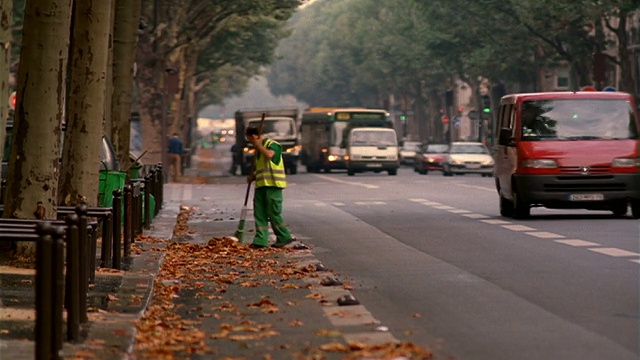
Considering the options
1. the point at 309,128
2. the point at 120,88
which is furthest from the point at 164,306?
the point at 309,128

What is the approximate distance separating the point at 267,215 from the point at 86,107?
257cm

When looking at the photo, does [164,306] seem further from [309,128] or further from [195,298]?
[309,128]

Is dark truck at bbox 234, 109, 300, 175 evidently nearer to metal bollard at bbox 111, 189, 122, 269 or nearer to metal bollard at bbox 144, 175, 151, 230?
metal bollard at bbox 144, 175, 151, 230

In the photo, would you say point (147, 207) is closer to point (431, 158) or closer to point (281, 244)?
point (281, 244)

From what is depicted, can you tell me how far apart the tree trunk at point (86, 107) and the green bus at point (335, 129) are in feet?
152

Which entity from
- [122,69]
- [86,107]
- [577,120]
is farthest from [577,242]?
[122,69]

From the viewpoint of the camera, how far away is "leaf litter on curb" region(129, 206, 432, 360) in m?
10.3

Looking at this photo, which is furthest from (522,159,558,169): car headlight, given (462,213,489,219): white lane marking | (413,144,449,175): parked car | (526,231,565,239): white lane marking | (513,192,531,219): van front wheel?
(413,144,449,175): parked car

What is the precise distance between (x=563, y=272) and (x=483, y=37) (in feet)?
187

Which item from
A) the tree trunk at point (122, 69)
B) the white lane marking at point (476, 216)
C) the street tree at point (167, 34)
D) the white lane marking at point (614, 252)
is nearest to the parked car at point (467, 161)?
the street tree at point (167, 34)

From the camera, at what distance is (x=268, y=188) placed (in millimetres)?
21172

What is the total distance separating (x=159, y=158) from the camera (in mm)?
49781

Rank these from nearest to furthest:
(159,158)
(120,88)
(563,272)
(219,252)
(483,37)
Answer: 1. (563,272)
2. (219,252)
3. (120,88)
4. (159,158)
5. (483,37)

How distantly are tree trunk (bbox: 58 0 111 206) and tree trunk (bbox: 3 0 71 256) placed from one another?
3510 mm
